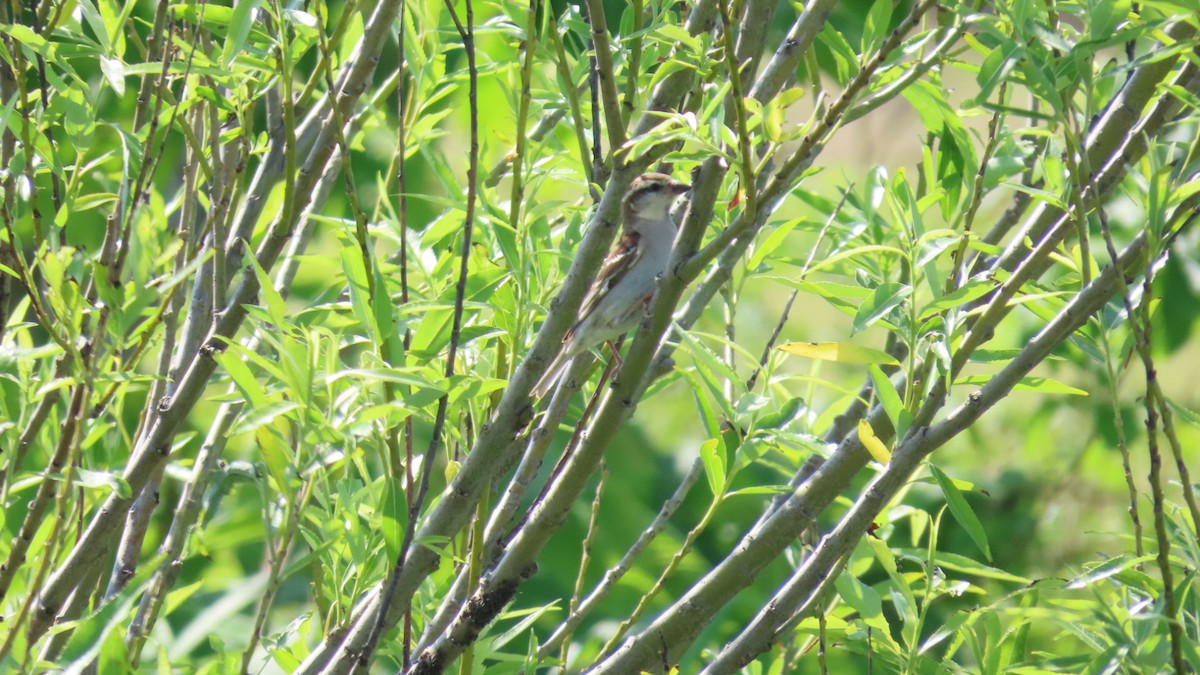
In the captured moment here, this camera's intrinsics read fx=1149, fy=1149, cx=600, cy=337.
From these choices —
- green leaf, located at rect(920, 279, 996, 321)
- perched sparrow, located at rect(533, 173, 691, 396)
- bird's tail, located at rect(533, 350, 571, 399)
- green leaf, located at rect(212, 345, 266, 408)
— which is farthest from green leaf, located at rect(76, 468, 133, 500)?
perched sparrow, located at rect(533, 173, 691, 396)

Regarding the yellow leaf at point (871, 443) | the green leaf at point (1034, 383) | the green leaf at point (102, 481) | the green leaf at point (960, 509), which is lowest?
the green leaf at point (102, 481)

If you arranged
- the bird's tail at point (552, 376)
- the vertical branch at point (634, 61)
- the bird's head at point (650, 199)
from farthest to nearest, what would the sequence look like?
the bird's head at point (650, 199)
the bird's tail at point (552, 376)
the vertical branch at point (634, 61)

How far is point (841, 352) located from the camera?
188cm

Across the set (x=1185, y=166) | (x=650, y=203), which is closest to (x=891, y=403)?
(x=1185, y=166)

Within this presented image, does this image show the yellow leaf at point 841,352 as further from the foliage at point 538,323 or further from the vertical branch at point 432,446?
the vertical branch at point 432,446

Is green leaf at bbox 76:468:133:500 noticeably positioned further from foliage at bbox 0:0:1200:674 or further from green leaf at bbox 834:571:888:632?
green leaf at bbox 834:571:888:632

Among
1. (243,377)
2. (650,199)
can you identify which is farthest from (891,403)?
(650,199)

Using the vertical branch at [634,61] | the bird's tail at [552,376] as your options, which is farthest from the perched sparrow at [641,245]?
the vertical branch at [634,61]

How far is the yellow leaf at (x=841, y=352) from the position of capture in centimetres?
184

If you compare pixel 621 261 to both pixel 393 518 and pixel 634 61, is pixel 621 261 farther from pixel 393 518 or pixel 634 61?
pixel 393 518

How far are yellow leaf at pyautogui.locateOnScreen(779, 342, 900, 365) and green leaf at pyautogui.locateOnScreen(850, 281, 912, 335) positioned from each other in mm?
68

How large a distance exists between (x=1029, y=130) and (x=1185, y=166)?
35cm

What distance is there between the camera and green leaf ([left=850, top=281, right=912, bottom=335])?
175 cm

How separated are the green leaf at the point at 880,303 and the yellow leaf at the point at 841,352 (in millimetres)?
68
